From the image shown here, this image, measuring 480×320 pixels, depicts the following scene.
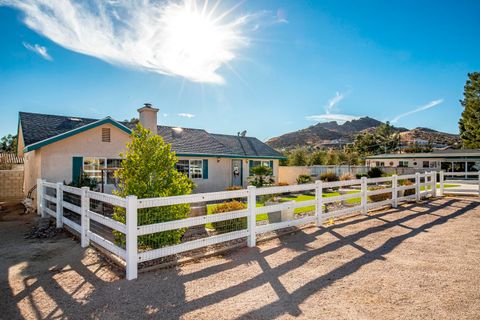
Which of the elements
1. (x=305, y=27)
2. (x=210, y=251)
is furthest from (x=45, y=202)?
(x=305, y=27)

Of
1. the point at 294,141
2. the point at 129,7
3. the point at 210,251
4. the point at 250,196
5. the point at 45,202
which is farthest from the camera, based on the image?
the point at 294,141

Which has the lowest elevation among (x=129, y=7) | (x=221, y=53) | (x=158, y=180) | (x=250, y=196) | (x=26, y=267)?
(x=26, y=267)

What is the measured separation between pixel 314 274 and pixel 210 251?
2.09 m

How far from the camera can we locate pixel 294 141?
98.4 meters

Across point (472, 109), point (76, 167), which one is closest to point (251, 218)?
point (76, 167)

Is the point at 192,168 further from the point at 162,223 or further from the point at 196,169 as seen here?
the point at 162,223

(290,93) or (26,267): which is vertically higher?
(290,93)

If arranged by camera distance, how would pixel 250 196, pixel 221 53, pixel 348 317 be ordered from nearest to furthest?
pixel 348 317 → pixel 250 196 → pixel 221 53

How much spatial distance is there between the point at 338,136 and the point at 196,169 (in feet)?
327

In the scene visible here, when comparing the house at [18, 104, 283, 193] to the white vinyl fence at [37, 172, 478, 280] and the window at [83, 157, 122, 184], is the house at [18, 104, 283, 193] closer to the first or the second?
the window at [83, 157, 122, 184]

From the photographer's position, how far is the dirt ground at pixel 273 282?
319 centimetres

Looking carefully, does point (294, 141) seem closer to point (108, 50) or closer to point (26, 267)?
point (108, 50)

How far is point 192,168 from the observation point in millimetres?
17922

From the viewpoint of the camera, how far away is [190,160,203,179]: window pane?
1788 centimetres
